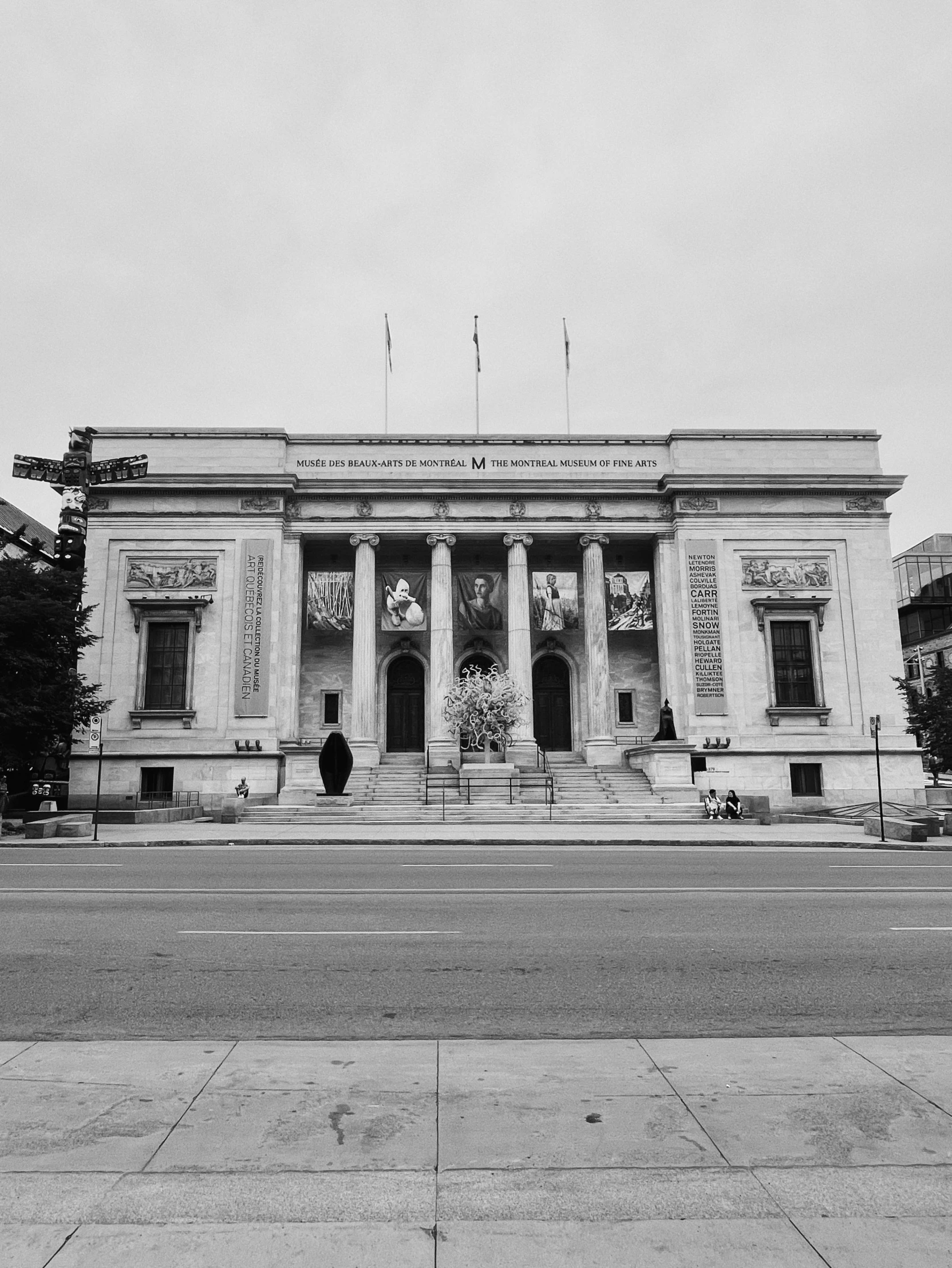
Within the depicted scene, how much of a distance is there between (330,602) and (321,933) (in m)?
32.3

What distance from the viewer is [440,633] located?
40250 millimetres

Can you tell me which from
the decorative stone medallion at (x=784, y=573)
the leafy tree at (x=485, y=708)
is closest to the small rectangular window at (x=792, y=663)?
the decorative stone medallion at (x=784, y=573)

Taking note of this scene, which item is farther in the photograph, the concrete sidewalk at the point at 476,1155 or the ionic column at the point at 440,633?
the ionic column at the point at 440,633

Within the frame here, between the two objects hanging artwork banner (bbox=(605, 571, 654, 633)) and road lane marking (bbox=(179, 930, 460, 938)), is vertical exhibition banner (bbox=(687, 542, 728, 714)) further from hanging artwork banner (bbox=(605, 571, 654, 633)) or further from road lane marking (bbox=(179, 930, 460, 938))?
road lane marking (bbox=(179, 930, 460, 938))

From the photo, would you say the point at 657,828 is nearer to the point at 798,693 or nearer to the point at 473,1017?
the point at 798,693

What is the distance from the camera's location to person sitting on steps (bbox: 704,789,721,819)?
1241 inches

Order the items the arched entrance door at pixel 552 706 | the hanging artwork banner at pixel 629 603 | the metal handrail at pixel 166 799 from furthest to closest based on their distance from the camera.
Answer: the arched entrance door at pixel 552 706, the hanging artwork banner at pixel 629 603, the metal handrail at pixel 166 799

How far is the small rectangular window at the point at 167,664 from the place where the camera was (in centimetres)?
3888

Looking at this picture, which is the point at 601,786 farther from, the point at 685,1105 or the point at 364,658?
the point at 685,1105

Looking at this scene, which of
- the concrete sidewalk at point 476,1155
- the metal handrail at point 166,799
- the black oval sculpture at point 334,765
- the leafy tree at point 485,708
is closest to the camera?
the concrete sidewalk at point 476,1155

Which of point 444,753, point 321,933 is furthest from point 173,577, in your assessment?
point 321,933

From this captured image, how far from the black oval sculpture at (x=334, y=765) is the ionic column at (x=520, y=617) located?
9.01 metres

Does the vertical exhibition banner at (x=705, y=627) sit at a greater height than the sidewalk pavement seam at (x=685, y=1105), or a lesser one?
greater

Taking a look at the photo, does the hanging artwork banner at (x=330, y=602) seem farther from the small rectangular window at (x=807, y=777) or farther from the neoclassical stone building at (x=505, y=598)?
the small rectangular window at (x=807, y=777)
